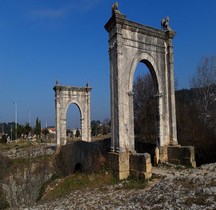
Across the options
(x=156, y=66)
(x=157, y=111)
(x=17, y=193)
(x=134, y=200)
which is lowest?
(x=17, y=193)

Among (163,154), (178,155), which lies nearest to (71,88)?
(163,154)

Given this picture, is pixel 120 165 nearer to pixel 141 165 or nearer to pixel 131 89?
pixel 141 165

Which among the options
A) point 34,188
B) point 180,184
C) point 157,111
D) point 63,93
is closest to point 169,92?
point 157,111

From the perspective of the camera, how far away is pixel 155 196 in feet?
24.6

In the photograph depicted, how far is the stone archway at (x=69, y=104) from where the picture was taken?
2738cm

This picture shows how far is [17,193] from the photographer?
16.8 m

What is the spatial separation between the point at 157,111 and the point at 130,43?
357 centimetres

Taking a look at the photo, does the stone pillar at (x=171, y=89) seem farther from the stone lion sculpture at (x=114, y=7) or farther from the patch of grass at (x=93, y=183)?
the patch of grass at (x=93, y=183)

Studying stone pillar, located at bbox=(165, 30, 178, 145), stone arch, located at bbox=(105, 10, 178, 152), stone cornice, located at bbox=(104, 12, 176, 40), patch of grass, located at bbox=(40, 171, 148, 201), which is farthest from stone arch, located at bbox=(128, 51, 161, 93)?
patch of grass, located at bbox=(40, 171, 148, 201)

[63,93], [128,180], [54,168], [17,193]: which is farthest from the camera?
[63,93]

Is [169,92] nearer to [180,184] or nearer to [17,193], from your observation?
[180,184]

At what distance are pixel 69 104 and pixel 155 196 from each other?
21.7 metres

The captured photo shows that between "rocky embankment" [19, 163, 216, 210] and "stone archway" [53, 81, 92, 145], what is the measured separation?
17.5 metres

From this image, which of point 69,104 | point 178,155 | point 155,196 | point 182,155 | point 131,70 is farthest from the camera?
point 69,104
